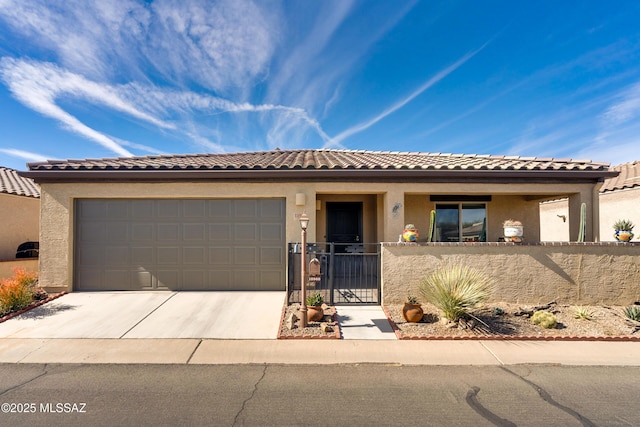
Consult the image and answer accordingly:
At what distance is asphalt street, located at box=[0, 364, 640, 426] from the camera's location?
3.34m

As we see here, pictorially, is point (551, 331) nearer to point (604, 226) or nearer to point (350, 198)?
point (350, 198)

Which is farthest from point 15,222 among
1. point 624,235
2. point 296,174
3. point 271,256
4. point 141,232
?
point 624,235

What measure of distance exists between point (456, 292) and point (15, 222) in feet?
52.7

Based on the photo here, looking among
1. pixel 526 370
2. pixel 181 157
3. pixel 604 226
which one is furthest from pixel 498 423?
pixel 604 226

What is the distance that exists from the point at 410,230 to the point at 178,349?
5687mm

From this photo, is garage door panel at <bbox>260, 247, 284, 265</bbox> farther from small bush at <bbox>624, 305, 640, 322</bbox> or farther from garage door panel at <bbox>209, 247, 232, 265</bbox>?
small bush at <bbox>624, 305, 640, 322</bbox>

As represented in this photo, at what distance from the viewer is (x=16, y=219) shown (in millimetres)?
11641

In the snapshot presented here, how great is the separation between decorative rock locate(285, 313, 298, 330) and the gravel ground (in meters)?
2.15

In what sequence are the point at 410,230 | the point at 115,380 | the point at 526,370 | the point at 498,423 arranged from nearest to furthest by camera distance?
the point at 498,423
the point at 115,380
the point at 526,370
the point at 410,230

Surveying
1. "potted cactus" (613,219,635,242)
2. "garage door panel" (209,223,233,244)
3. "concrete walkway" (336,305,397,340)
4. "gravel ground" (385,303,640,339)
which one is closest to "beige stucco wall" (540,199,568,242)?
"potted cactus" (613,219,635,242)

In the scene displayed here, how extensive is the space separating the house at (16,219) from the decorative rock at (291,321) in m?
10.8

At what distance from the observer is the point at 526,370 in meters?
4.46

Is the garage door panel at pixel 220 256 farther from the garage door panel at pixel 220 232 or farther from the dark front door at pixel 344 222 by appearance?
the dark front door at pixel 344 222

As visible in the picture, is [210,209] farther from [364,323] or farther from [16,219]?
[16,219]
